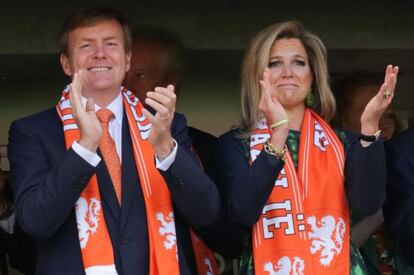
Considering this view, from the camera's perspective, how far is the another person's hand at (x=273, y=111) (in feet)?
10.5

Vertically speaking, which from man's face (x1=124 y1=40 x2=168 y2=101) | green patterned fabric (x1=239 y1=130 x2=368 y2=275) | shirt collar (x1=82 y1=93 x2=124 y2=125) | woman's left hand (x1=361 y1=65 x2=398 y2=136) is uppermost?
man's face (x1=124 y1=40 x2=168 y2=101)

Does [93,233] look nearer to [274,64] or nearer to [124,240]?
[124,240]

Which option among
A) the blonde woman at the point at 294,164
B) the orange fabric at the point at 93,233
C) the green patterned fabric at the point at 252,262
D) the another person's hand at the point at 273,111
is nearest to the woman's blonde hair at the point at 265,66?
the blonde woman at the point at 294,164

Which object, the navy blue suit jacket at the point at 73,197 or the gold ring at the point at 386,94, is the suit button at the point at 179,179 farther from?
the gold ring at the point at 386,94

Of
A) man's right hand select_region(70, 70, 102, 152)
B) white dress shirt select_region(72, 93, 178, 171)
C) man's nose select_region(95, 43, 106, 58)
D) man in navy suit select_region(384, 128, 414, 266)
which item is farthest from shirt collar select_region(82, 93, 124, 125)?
man in navy suit select_region(384, 128, 414, 266)

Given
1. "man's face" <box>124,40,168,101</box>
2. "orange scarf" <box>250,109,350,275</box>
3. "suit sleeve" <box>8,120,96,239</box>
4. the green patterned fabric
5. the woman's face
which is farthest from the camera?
"man's face" <box>124,40,168,101</box>

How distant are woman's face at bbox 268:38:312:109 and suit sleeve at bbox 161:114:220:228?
606 millimetres

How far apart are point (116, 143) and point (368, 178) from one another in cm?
84

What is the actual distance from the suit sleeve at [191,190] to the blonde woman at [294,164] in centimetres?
14

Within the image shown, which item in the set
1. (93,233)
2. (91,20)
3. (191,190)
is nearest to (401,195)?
(191,190)

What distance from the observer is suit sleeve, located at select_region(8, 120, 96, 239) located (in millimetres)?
2963

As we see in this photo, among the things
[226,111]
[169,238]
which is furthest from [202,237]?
[226,111]

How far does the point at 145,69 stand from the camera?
4.16 meters

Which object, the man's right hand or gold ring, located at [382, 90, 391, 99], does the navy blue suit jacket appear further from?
gold ring, located at [382, 90, 391, 99]
